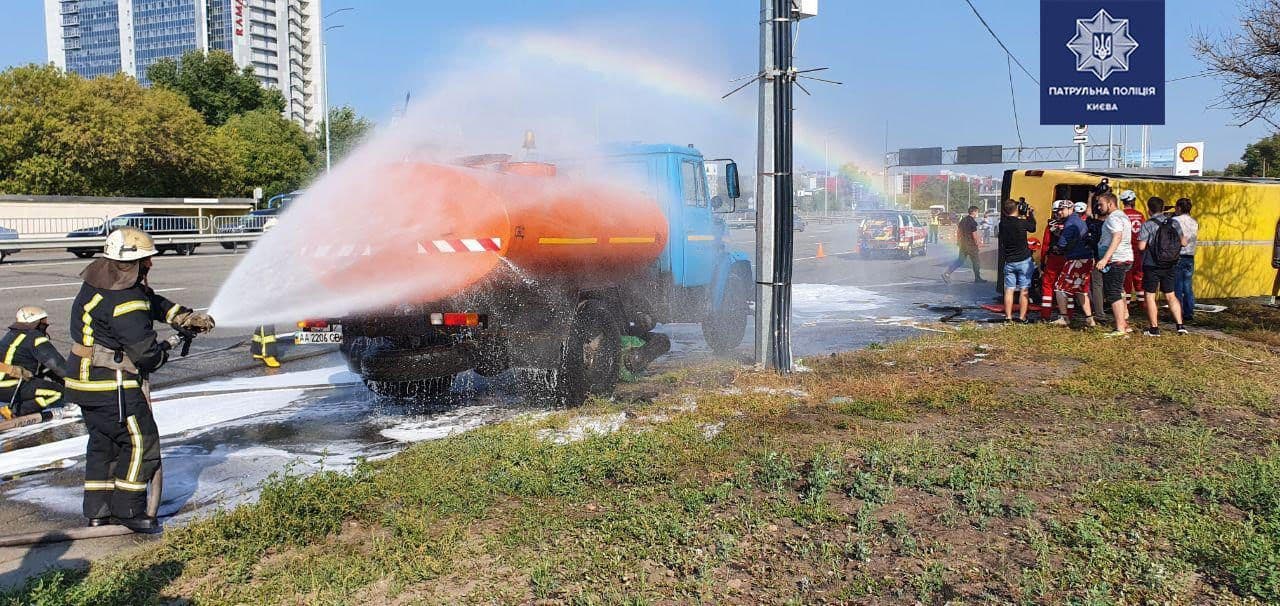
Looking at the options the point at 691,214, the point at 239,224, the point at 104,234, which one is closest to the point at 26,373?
the point at 691,214

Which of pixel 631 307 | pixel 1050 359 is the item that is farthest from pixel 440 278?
pixel 1050 359

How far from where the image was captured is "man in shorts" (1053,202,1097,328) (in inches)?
448

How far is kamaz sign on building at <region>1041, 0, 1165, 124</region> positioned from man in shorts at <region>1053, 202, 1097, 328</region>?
7771mm

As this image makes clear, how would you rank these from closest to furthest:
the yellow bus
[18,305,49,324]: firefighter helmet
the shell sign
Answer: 1. [18,305,49,324]: firefighter helmet
2. the yellow bus
3. the shell sign

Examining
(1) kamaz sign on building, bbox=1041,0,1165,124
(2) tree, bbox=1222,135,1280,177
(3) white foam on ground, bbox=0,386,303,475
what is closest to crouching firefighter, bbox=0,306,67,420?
(3) white foam on ground, bbox=0,386,303,475

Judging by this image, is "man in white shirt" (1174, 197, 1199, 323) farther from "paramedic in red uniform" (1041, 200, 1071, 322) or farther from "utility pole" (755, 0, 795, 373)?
"utility pole" (755, 0, 795, 373)

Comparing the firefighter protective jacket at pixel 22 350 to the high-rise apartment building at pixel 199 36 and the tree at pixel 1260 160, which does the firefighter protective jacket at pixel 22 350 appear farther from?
the high-rise apartment building at pixel 199 36

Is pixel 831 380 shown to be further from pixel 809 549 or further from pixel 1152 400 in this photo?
pixel 809 549

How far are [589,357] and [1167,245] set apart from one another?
7250mm

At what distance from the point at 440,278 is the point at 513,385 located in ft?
7.42

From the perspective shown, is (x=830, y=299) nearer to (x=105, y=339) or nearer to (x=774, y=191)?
(x=774, y=191)

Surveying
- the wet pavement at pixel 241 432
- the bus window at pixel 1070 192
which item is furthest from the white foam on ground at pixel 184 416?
the bus window at pixel 1070 192

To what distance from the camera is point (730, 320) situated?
10.2 meters

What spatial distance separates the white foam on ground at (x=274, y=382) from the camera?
29.0ft
